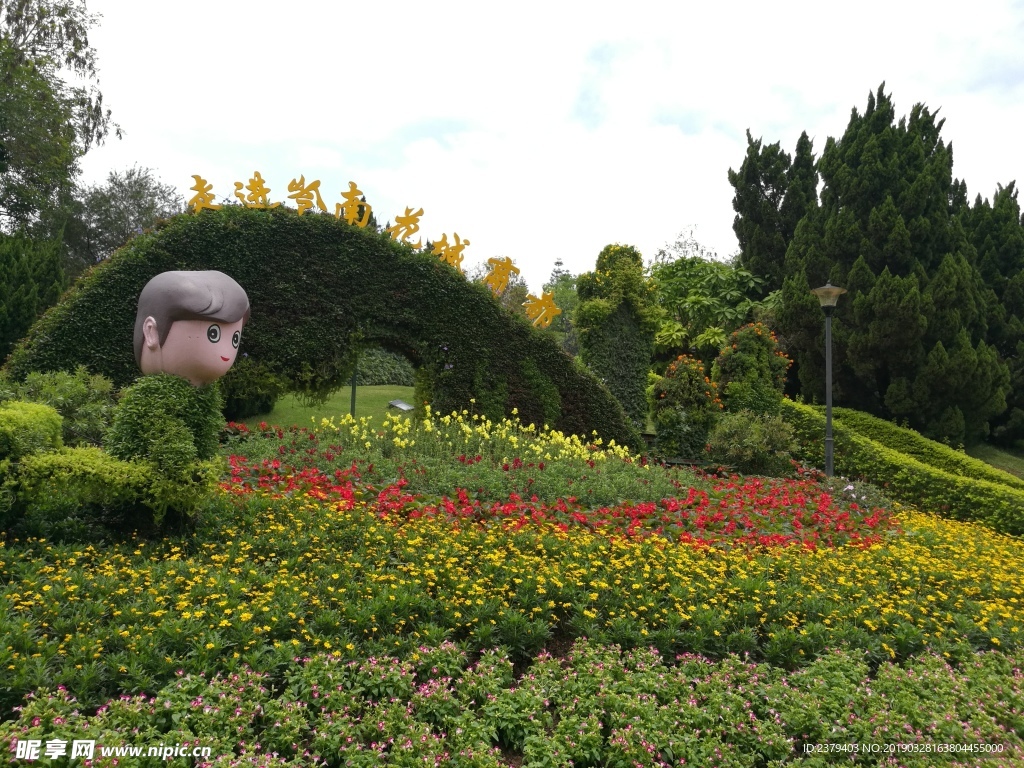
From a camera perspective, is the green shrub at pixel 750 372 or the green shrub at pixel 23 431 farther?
the green shrub at pixel 750 372

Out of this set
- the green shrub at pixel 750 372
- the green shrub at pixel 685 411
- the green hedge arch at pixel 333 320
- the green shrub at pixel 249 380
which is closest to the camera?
the green hedge arch at pixel 333 320

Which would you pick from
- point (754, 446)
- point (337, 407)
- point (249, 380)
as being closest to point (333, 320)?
point (249, 380)

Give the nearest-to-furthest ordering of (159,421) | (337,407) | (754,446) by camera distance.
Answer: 1. (159,421)
2. (754,446)
3. (337,407)

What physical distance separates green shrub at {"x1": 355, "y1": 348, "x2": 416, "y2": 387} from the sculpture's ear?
17228mm

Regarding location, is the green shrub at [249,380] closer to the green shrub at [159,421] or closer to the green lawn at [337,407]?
the green lawn at [337,407]

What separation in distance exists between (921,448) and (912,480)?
4356mm

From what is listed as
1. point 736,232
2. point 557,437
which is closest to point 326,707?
point 557,437

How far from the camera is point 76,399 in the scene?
7.21m

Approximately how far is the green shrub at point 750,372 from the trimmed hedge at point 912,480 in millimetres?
914

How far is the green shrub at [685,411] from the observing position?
12.4m

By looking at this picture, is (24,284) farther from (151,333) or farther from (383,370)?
(151,333)

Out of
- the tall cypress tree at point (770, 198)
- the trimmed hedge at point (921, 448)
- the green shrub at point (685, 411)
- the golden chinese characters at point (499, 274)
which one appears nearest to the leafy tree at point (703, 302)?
the tall cypress tree at point (770, 198)

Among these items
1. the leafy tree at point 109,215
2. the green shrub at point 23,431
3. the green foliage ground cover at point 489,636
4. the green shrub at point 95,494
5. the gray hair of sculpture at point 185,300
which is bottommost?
the green foliage ground cover at point 489,636

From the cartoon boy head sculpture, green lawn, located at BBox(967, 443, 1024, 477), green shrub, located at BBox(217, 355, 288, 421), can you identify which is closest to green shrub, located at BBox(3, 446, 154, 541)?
the cartoon boy head sculpture
